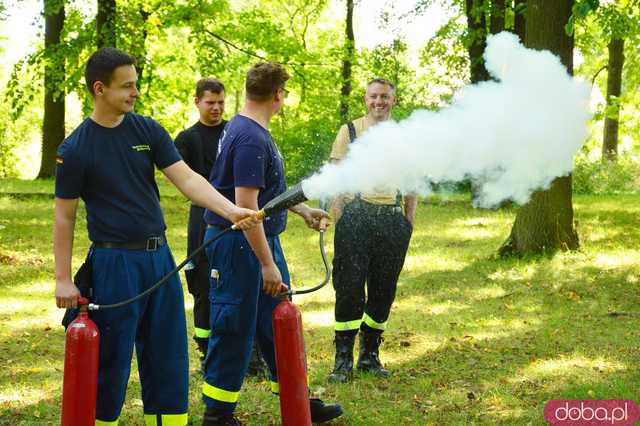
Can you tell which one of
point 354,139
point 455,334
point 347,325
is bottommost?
point 455,334

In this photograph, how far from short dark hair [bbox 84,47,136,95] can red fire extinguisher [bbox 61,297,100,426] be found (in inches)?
43.7

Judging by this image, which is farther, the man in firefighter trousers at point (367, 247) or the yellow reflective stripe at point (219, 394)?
the man in firefighter trousers at point (367, 247)

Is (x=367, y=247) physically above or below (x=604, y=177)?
below

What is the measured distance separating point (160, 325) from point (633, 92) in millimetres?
11319

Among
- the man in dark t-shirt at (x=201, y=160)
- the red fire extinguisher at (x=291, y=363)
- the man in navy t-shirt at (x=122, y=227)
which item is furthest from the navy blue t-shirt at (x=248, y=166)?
the man in dark t-shirt at (x=201, y=160)

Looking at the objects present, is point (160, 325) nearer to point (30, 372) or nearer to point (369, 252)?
point (369, 252)

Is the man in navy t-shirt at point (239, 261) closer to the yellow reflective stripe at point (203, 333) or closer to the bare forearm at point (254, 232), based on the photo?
the bare forearm at point (254, 232)

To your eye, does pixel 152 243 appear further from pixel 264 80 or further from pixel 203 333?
pixel 203 333

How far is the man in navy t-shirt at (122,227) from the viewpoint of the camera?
11.9 ft

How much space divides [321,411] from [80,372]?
5.46 ft

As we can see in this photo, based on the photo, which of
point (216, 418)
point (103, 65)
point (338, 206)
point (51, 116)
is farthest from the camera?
point (51, 116)

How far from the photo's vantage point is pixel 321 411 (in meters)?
4.68

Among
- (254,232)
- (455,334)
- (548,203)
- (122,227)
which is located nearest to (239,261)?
(254,232)

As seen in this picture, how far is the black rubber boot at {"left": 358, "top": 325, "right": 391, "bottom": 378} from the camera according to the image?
228 inches
